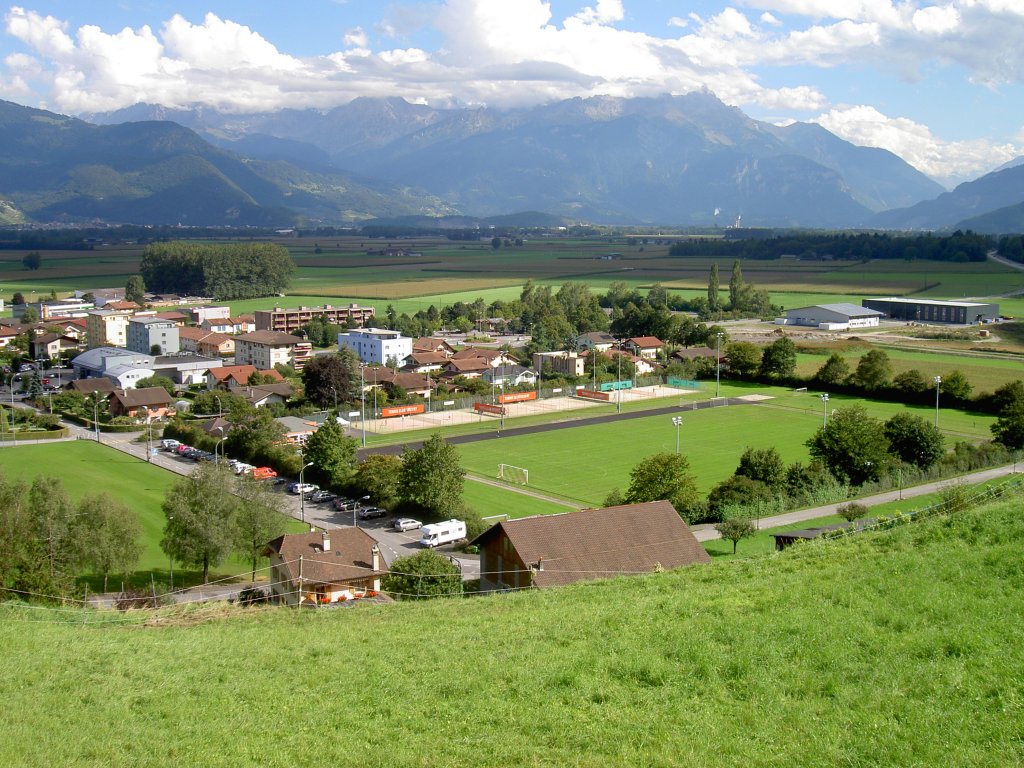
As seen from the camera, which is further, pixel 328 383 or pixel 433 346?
pixel 433 346

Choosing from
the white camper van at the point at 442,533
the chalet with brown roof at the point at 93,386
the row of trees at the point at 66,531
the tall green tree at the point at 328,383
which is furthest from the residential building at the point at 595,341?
the row of trees at the point at 66,531

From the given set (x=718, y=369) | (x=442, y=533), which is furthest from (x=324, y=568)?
(x=718, y=369)

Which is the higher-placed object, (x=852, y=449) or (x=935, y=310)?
(x=935, y=310)

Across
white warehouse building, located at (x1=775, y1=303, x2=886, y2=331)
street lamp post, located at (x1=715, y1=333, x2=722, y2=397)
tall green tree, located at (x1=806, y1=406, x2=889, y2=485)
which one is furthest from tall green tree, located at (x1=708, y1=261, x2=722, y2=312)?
tall green tree, located at (x1=806, y1=406, x2=889, y2=485)

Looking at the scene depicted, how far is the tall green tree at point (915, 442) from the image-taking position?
2755 cm

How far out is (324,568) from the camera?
16.7m

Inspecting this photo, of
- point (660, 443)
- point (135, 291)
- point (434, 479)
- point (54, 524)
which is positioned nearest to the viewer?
point (54, 524)

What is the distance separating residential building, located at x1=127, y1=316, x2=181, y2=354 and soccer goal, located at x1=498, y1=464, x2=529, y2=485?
107 ft

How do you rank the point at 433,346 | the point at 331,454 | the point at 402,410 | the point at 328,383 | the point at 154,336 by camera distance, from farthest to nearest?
1. the point at 154,336
2. the point at 433,346
3. the point at 328,383
4. the point at 402,410
5. the point at 331,454

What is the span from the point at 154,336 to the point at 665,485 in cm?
4078

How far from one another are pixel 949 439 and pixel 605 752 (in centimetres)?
2946

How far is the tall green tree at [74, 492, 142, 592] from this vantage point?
701 inches

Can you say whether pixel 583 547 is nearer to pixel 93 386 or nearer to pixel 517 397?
pixel 517 397

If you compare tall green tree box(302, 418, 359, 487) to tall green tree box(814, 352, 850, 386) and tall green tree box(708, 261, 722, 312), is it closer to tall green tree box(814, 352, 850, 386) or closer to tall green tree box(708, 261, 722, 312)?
tall green tree box(814, 352, 850, 386)
